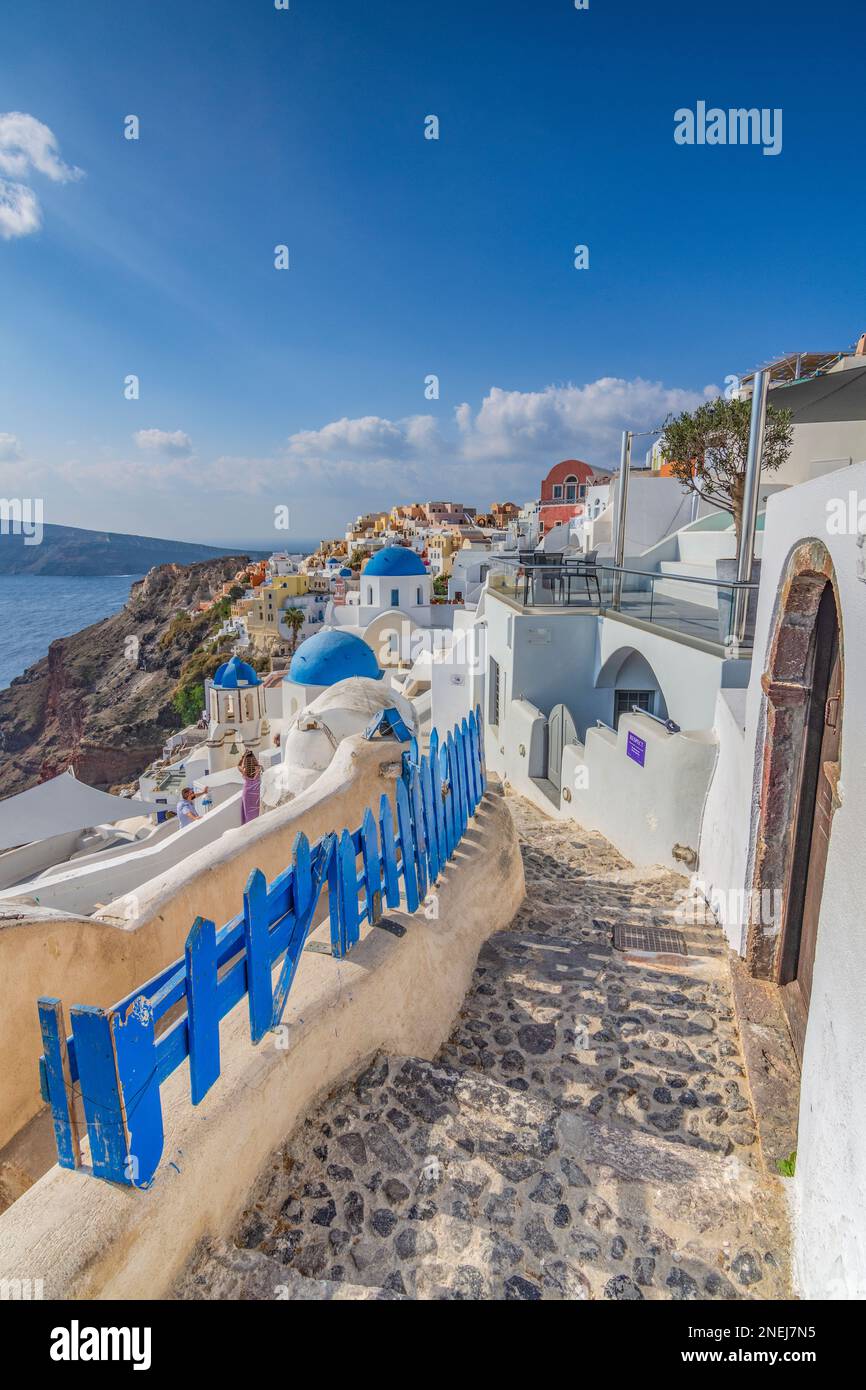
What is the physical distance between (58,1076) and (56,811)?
18821 millimetres

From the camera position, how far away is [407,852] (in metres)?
4.62

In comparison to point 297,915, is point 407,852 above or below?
below

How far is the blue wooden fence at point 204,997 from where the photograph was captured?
2162mm

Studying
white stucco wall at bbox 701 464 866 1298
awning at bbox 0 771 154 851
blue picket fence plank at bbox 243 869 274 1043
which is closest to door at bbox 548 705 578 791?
white stucco wall at bbox 701 464 866 1298

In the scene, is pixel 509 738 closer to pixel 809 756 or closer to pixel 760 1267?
pixel 809 756

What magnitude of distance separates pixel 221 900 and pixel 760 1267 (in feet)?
11.1

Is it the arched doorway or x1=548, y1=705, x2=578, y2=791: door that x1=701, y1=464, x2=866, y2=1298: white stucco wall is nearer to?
the arched doorway

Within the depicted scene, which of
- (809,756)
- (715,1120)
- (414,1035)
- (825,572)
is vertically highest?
(825,572)

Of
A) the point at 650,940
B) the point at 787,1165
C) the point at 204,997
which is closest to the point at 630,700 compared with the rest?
the point at 650,940

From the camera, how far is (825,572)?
11.3 feet

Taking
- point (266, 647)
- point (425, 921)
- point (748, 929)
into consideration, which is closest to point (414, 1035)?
point (425, 921)

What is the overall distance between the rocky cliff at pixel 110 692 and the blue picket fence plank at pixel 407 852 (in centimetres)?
6195

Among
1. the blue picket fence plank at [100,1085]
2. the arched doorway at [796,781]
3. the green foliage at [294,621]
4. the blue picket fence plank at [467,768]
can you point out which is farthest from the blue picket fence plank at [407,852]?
the green foliage at [294,621]

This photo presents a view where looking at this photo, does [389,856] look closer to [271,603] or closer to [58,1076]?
[58,1076]
